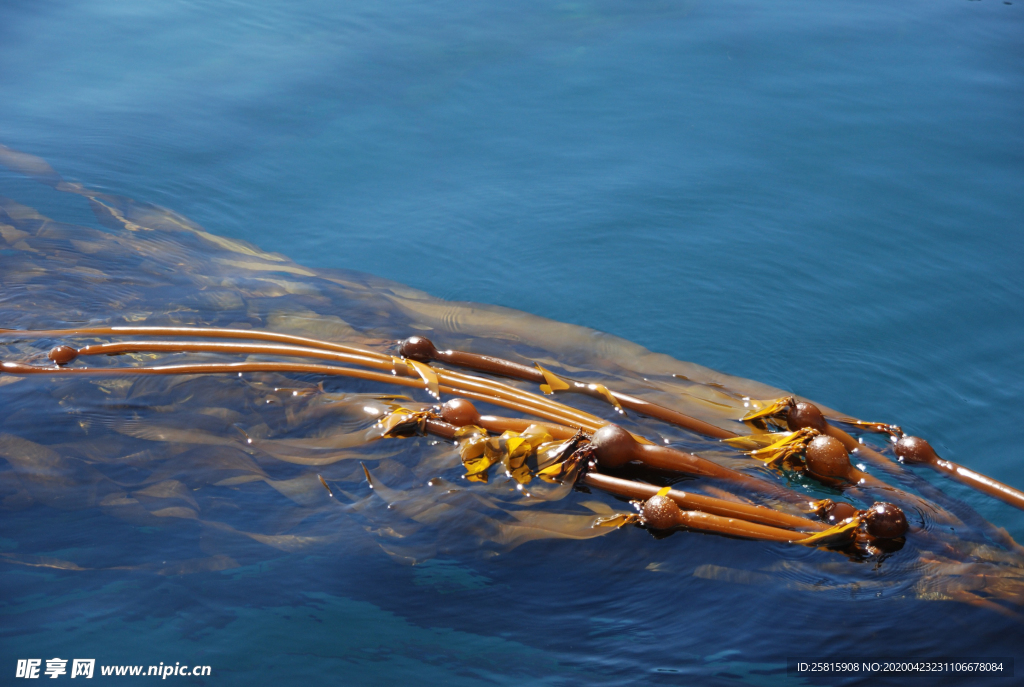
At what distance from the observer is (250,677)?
5.49ft

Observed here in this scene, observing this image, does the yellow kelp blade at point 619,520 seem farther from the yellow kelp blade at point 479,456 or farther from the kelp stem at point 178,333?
the kelp stem at point 178,333

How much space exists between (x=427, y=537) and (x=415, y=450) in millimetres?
223

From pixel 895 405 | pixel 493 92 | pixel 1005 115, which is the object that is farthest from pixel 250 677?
pixel 1005 115

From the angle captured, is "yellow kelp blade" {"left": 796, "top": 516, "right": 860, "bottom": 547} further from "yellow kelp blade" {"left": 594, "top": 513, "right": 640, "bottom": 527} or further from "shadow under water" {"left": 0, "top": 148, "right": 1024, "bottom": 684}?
"yellow kelp blade" {"left": 594, "top": 513, "right": 640, "bottom": 527}

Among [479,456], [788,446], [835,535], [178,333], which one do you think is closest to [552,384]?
[479,456]

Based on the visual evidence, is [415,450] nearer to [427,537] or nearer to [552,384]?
[427,537]

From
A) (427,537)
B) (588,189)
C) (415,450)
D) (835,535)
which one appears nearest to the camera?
(835,535)

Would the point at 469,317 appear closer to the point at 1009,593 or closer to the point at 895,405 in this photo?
the point at 895,405

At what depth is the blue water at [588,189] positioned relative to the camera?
1721 mm

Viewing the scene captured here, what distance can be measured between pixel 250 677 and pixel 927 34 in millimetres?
5863

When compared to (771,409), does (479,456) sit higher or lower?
lower

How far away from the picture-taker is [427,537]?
1.74 m

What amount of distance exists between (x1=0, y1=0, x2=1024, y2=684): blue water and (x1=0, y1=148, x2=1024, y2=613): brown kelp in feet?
0.37

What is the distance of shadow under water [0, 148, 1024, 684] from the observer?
161 cm
